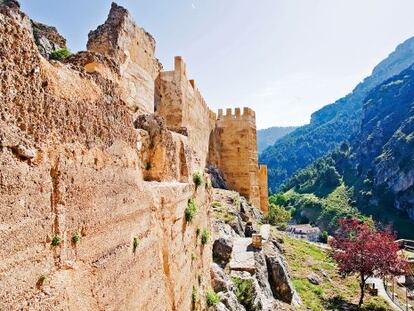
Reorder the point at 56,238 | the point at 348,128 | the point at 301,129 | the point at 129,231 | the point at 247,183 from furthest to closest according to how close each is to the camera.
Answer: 1. the point at 301,129
2. the point at 348,128
3. the point at 247,183
4. the point at 129,231
5. the point at 56,238

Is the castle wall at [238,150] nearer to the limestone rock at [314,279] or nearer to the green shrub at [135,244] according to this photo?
the limestone rock at [314,279]

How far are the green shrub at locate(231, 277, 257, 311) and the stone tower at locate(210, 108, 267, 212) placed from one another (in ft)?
62.2

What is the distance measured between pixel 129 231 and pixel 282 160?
143 metres

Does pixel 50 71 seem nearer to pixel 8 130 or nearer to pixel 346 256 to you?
pixel 8 130

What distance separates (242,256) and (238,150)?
56.3ft

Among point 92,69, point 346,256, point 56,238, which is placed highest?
point 92,69

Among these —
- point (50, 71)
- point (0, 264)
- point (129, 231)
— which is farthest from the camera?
point (129, 231)

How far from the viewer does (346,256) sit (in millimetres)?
20828

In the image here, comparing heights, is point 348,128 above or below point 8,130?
above

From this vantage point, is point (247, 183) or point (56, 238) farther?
point (247, 183)

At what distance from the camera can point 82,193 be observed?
4.68 metres

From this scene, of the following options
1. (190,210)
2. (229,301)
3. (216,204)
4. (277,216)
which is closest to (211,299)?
(229,301)

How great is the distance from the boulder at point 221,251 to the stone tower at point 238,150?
57.8 feet

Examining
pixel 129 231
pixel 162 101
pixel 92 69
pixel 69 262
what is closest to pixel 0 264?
pixel 69 262
